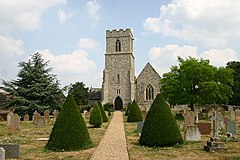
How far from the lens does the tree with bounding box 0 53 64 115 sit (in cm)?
3206

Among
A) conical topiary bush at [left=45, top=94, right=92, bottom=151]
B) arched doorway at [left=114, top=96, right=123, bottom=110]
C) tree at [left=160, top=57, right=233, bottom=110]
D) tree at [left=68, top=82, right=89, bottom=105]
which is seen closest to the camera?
conical topiary bush at [left=45, top=94, right=92, bottom=151]

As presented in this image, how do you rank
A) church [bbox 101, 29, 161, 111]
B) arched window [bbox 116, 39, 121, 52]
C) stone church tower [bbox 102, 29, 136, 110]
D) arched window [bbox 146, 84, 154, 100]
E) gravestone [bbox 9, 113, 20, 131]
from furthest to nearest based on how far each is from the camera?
arched window [bbox 116, 39, 121, 52], stone church tower [bbox 102, 29, 136, 110], arched window [bbox 146, 84, 154, 100], church [bbox 101, 29, 161, 111], gravestone [bbox 9, 113, 20, 131]

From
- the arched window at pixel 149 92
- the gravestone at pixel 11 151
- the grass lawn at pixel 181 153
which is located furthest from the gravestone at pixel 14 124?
the arched window at pixel 149 92

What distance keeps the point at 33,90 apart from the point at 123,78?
22.8m

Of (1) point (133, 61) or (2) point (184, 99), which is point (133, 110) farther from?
(1) point (133, 61)

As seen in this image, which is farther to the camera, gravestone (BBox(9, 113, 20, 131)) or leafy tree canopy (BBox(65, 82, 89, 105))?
leafy tree canopy (BBox(65, 82, 89, 105))

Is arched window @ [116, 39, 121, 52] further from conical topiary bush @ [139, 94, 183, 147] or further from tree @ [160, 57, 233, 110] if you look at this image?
conical topiary bush @ [139, 94, 183, 147]

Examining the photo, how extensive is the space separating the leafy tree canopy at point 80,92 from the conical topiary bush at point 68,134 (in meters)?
47.8

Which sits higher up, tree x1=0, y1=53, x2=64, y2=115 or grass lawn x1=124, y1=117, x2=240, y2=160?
tree x1=0, y1=53, x2=64, y2=115

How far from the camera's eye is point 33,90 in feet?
107

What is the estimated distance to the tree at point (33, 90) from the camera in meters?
32.1

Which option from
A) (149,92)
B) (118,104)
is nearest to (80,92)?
(118,104)

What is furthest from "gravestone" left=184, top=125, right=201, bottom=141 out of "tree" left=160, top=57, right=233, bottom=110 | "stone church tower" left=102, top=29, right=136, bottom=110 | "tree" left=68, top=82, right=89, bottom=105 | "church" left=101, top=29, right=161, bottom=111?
"tree" left=68, top=82, right=89, bottom=105

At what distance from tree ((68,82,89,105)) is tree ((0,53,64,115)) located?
1035 inches
